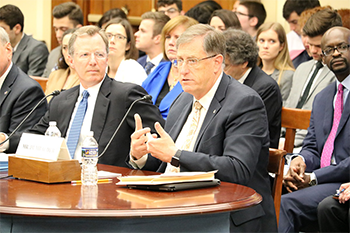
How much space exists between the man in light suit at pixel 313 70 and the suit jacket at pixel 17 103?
6.28 ft

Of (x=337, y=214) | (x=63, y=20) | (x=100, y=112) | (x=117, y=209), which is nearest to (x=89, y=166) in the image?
(x=117, y=209)

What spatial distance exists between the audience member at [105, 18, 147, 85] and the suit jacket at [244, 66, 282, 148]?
40.8 inches

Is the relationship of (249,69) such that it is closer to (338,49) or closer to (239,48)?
(239,48)

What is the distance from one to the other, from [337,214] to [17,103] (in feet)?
6.86

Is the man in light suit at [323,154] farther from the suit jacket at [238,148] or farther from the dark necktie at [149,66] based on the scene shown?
the dark necktie at [149,66]

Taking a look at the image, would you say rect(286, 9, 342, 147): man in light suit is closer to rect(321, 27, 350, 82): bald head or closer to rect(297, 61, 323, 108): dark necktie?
rect(297, 61, 323, 108): dark necktie

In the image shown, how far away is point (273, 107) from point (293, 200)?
0.86m

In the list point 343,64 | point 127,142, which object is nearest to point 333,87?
point 343,64

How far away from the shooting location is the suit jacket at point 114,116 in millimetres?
2744

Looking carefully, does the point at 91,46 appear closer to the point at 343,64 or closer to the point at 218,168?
the point at 218,168

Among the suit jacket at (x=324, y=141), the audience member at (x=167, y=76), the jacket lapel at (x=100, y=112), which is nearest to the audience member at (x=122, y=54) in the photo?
the audience member at (x=167, y=76)

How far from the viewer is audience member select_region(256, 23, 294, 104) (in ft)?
14.9

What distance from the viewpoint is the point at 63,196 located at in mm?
1697

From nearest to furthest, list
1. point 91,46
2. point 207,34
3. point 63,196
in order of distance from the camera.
A: point 63,196 < point 207,34 < point 91,46
